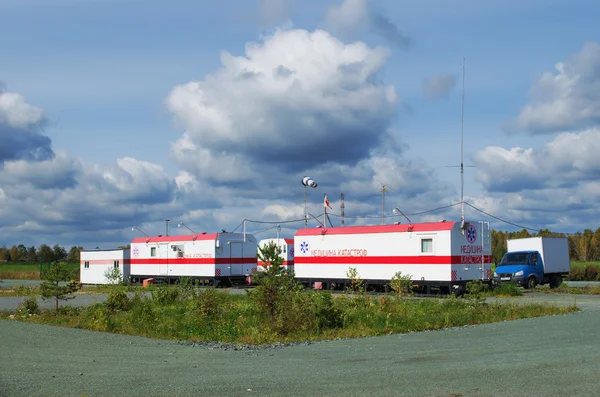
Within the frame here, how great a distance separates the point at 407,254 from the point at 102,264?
30.9 m

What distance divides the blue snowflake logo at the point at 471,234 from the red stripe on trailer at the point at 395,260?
79 cm

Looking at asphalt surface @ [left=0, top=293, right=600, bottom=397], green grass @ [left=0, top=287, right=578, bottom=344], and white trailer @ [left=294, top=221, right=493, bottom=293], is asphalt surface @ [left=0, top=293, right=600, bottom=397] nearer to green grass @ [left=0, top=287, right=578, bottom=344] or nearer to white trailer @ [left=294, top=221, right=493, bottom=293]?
green grass @ [left=0, top=287, right=578, bottom=344]

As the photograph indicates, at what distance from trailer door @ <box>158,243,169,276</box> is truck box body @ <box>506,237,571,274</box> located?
23.1 meters

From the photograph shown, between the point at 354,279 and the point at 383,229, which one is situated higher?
the point at 383,229

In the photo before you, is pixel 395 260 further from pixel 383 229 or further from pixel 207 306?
pixel 207 306

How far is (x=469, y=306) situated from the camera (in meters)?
20.6

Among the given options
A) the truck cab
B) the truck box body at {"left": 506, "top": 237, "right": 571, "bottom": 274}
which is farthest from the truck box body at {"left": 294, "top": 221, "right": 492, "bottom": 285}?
the truck box body at {"left": 506, "top": 237, "right": 571, "bottom": 274}

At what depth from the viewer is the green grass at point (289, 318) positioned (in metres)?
16.2

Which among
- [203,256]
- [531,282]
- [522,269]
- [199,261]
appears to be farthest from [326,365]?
[199,261]

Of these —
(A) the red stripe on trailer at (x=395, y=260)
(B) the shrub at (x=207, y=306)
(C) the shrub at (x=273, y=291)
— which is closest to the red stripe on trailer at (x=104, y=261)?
(A) the red stripe on trailer at (x=395, y=260)

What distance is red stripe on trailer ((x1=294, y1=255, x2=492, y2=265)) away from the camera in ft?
95.9

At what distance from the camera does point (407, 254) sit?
30.8 meters

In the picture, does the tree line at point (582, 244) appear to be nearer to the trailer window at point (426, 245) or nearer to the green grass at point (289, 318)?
the trailer window at point (426, 245)

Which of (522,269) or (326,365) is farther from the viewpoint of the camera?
(522,269)
